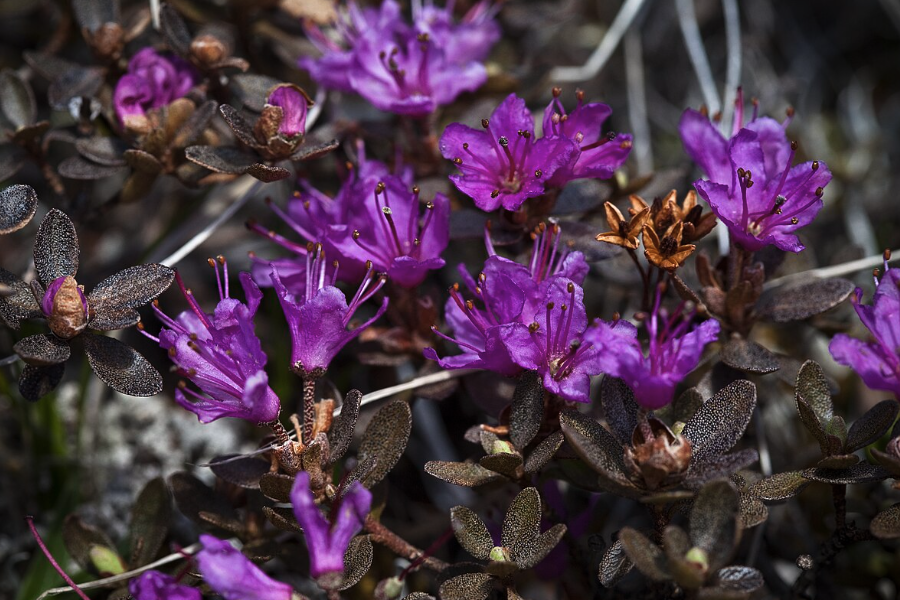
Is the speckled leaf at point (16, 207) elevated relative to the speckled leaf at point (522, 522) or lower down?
elevated

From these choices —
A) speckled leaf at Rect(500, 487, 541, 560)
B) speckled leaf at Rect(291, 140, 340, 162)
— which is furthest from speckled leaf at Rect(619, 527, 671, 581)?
speckled leaf at Rect(291, 140, 340, 162)

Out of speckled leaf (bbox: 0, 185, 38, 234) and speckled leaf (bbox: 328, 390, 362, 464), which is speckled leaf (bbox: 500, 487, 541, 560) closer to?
speckled leaf (bbox: 328, 390, 362, 464)

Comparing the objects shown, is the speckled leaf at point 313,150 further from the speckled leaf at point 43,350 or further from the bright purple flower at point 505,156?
the speckled leaf at point 43,350

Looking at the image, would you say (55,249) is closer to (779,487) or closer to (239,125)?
(239,125)

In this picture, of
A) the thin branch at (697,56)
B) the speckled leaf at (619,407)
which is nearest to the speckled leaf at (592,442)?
the speckled leaf at (619,407)

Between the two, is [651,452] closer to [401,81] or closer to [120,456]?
[401,81]

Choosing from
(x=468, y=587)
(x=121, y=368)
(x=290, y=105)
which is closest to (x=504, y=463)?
(x=468, y=587)

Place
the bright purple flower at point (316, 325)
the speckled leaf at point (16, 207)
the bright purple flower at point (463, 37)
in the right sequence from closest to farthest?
1. the bright purple flower at point (316, 325)
2. the speckled leaf at point (16, 207)
3. the bright purple flower at point (463, 37)
